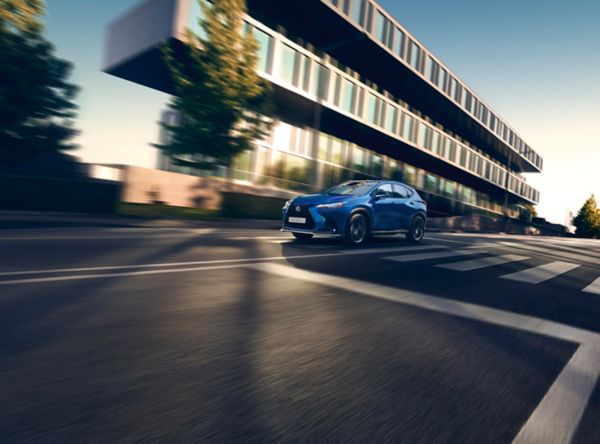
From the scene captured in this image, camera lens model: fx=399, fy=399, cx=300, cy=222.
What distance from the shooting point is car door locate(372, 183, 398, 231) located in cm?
975

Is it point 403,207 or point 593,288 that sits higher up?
point 403,207

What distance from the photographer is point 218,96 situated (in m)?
17.0

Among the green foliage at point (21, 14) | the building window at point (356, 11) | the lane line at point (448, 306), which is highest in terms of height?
the building window at point (356, 11)

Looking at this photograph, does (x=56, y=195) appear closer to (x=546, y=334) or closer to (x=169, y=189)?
(x=169, y=189)

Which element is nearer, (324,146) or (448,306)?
(448,306)

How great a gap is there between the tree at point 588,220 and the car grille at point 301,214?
9863cm

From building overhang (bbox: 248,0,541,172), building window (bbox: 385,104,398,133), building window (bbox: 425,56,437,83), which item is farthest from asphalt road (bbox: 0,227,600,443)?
building window (bbox: 425,56,437,83)

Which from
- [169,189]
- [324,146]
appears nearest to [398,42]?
[324,146]

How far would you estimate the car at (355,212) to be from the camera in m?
8.78

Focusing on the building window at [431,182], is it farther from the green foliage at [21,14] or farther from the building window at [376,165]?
the green foliage at [21,14]

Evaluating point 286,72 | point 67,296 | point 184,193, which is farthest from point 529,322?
point 286,72

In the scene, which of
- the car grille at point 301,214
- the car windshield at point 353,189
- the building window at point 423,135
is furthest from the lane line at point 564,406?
the building window at point 423,135

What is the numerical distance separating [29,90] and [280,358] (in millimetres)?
18131

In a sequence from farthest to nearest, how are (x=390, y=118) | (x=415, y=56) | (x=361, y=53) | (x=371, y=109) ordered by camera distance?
(x=390, y=118), (x=415, y=56), (x=371, y=109), (x=361, y=53)
